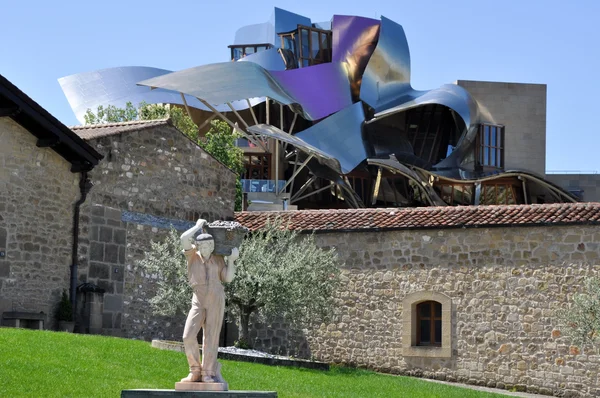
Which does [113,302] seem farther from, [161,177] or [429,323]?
[429,323]

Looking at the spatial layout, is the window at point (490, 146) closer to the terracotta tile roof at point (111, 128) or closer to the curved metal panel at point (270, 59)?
Result: the curved metal panel at point (270, 59)

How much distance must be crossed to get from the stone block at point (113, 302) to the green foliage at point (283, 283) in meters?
2.51

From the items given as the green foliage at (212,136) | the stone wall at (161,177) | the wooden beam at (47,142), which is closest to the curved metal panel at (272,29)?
the green foliage at (212,136)

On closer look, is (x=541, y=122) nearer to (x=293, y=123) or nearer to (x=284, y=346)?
(x=293, y=123)

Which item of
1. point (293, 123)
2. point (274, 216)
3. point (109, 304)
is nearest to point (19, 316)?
point (109, 304)

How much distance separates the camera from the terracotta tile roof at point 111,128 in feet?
87.1

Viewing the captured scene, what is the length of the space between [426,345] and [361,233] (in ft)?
8.98

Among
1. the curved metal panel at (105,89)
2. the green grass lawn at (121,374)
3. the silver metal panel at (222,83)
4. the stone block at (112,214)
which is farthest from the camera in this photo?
the curved metal panel at (105,89)

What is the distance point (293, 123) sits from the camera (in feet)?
196

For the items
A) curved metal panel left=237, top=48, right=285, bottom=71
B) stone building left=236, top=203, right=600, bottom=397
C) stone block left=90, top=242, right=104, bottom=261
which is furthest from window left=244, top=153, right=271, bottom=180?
stone block left=90, top=242, right=104, bottom=261

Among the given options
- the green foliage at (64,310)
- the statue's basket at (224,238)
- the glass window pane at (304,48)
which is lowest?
the green foliage at (64,310)

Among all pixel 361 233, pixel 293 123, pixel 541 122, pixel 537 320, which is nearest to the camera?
pixel 537 320

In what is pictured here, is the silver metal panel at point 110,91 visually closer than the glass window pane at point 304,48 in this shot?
Yes

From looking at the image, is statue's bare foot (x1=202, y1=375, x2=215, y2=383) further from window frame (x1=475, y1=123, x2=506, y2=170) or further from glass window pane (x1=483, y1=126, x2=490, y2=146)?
glass window pane (x1=483, y1=126, x2=490, y2=146)
